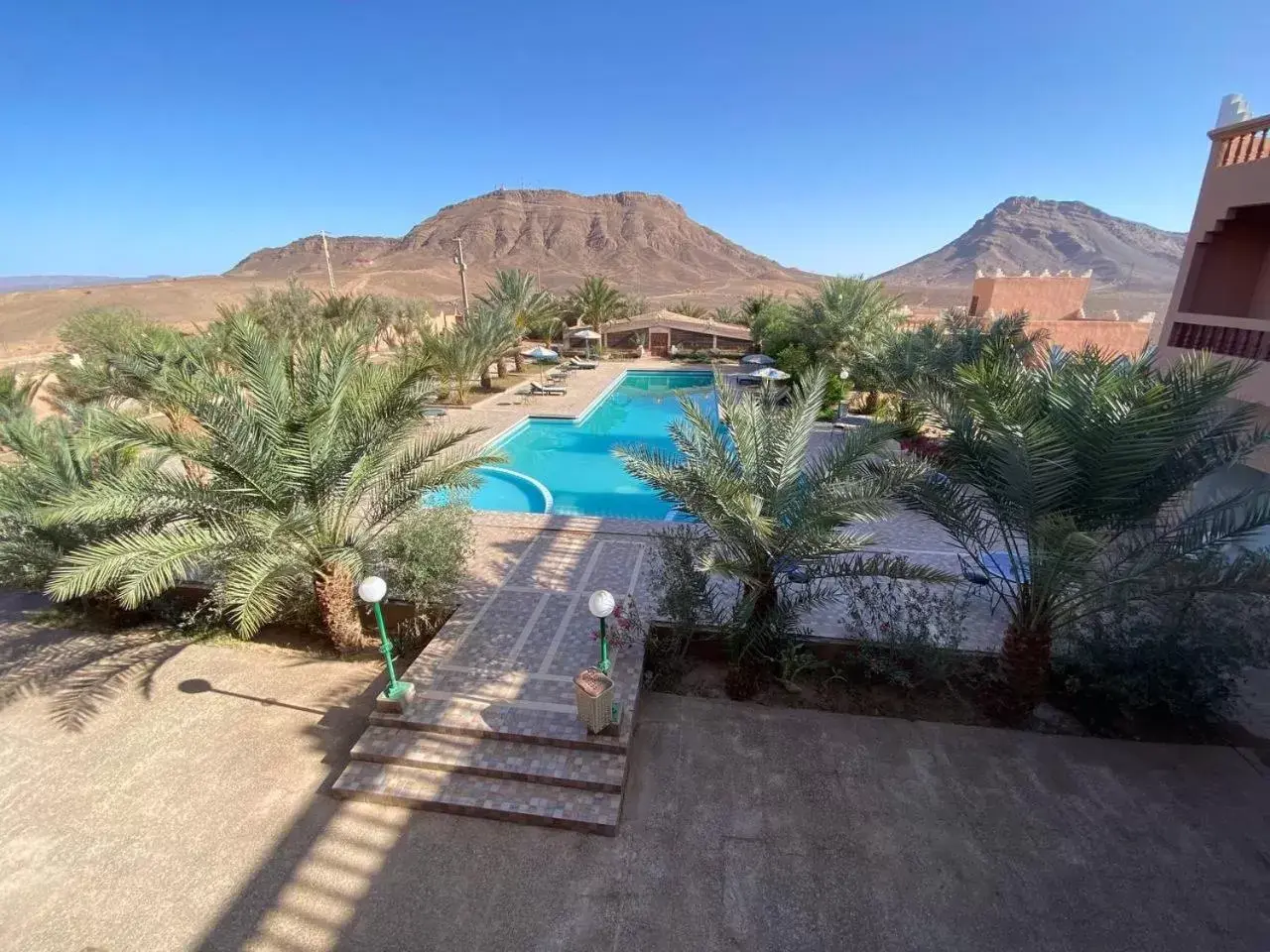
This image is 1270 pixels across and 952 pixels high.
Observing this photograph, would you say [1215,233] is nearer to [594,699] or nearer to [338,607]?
[594,699]

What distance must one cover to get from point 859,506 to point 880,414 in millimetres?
14319

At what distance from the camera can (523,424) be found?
764 inches

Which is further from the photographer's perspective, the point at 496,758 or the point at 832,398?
the point at 832,398

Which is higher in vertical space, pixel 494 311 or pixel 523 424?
pixel 494 311

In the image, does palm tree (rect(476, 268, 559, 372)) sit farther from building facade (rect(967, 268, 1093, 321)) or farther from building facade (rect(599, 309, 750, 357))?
building facade (rect(967, 268, 1093, 321))

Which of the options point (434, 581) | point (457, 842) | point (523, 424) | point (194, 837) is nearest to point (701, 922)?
point (457, 842)

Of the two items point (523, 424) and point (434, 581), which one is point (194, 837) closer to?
point (434, 581)


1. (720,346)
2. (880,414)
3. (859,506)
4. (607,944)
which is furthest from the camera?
(720,346)

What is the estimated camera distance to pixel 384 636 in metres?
5.34

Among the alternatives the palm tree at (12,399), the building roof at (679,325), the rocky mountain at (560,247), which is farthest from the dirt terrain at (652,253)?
the palm tree at (12,399)

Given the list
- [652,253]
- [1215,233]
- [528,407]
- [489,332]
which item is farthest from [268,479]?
[652,253]

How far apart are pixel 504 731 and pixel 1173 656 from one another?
6751 millimetres

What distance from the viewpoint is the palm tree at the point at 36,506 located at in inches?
267

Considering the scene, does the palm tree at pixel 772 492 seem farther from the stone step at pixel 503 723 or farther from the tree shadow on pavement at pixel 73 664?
the tree shadow on pavement at pixel 73 664
